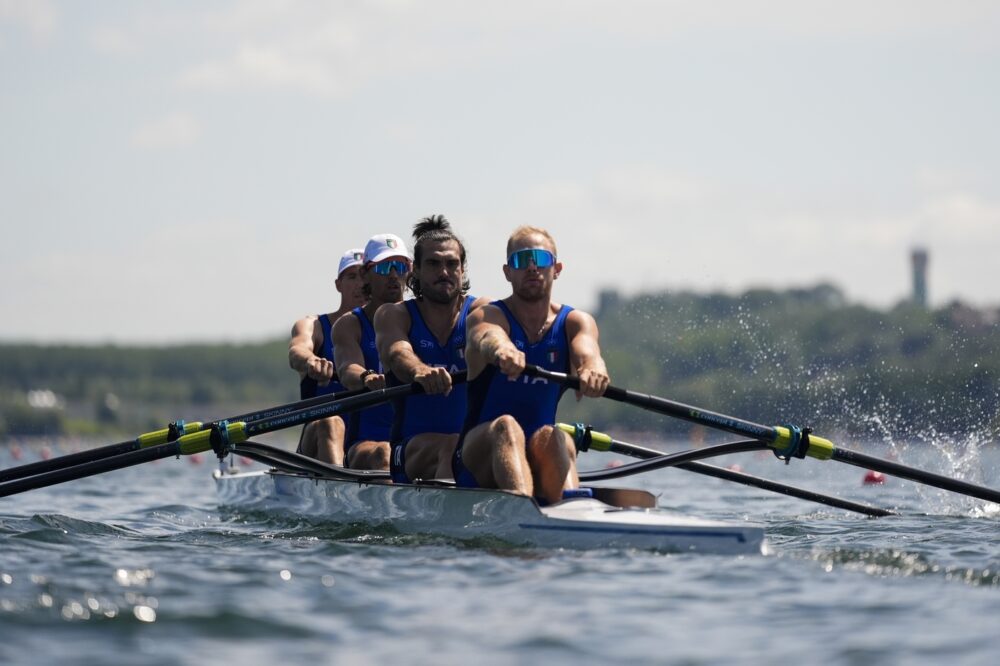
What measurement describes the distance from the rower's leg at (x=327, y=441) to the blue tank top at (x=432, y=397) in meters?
1.95

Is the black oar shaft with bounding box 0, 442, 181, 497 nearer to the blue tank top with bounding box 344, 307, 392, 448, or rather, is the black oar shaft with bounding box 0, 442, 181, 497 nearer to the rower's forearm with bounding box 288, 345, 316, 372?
the blue tank top with bounding box 344, 307, 392, 448

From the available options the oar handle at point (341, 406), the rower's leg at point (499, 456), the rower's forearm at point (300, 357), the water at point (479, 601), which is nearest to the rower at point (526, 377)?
the rower's leg at point (499, 456)

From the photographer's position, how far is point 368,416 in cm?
1211

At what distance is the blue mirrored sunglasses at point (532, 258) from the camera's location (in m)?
8.99

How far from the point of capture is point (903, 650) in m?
5.79

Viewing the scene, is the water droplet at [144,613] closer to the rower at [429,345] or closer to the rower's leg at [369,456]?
the rower at [429,345]

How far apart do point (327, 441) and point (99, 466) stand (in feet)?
8.77

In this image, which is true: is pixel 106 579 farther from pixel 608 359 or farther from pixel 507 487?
pixel 608 359

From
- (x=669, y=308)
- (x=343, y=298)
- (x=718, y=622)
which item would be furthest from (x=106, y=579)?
(x=669, y=308)

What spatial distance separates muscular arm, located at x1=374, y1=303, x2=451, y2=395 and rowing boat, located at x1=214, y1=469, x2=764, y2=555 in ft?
2.26

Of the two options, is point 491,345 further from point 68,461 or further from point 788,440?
point 68,461

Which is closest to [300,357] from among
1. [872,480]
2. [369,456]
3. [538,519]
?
[369,456]

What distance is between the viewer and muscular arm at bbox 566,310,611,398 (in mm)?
8711

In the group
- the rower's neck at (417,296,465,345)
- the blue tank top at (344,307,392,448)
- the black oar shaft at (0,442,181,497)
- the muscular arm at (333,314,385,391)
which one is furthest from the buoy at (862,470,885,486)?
the black oar shaft at (0,442,181,497)
